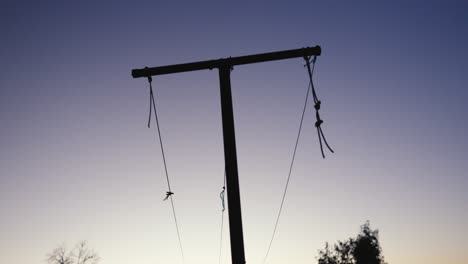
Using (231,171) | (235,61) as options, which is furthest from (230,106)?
(231,171)

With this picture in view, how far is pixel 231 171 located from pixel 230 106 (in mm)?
1002

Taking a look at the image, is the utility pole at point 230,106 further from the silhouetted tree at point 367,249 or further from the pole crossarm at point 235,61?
the silhouetted tree at point 367,249

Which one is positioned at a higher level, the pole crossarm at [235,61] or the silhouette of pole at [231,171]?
the pole crossarm at [235,61]

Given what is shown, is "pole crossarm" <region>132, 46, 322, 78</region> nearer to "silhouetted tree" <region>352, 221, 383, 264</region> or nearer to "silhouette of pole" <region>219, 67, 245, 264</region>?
"silhouette of pole" <region>219, 67, 245, 264</region>

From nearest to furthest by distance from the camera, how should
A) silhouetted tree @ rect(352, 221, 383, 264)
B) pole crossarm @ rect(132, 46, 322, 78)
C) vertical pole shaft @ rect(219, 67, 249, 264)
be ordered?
vertical pole shaft @ rect(219, 67, 249, 264) → pole crossarm @ rect(132, 46, 322, 78) → silhouetted tree @ rect(352, 221, 383, 264)

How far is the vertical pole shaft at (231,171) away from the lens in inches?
186

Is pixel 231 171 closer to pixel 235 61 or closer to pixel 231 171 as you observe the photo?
pixel 231 171

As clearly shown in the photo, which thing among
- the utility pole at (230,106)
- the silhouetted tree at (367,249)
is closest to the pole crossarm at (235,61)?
the utility pole at (230,106)

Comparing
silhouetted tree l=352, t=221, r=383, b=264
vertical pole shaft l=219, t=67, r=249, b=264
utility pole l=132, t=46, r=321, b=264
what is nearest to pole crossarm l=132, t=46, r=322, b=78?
utility pole l=132, t=46, r=321, b=264

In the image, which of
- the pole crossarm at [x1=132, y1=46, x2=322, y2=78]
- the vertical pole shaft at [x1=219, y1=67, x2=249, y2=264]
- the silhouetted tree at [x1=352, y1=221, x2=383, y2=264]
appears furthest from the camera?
the silhouetted tree at [x1=352, y1=221, x2=383, y2=264]

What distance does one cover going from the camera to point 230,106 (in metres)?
5.30

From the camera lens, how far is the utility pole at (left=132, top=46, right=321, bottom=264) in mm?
4762

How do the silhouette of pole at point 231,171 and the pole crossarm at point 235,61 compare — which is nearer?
the silhouette of pole at point 231,171

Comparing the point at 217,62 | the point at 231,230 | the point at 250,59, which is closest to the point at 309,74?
the point at 250,59
